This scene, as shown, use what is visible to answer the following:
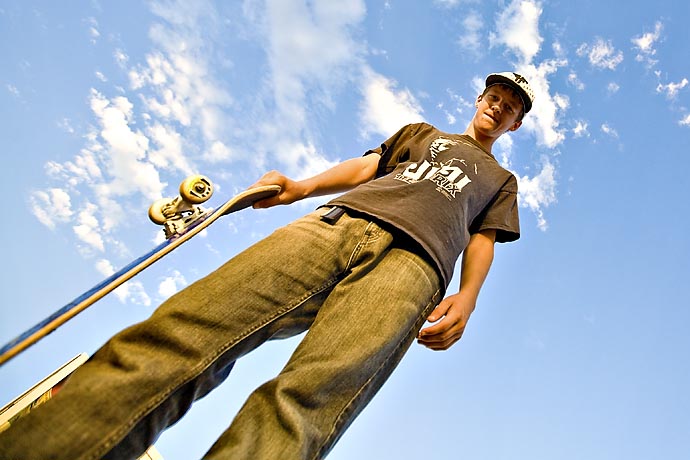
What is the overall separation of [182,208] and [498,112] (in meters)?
2.32

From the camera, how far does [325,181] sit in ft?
9.36

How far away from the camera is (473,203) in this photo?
275cm

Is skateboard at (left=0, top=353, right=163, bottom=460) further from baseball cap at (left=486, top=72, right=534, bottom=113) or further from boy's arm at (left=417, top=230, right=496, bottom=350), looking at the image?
baseball cap at (left=486, top=72, right=534, bottom=113)

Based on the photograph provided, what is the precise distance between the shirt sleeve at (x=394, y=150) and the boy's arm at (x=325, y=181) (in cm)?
4

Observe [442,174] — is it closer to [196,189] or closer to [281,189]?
[281,189]

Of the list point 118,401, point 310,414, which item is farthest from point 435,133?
point 118,401

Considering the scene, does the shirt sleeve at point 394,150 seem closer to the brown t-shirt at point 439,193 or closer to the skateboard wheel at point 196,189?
the brown t-shirt at point 439,193

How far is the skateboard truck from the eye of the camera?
6.83 feet

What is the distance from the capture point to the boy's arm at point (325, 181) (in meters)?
2.48

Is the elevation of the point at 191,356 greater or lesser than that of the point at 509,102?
lesser

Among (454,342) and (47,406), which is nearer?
A: (47,406)

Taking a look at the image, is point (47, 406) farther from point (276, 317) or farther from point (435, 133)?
→ point (435, 133)

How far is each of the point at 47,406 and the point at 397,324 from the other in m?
1.18

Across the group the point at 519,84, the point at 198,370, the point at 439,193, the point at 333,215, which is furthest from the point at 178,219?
the point at 519,84
